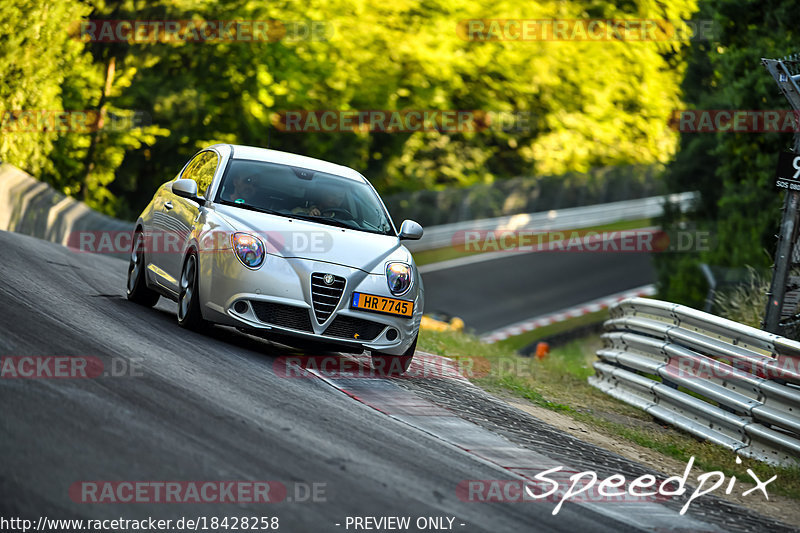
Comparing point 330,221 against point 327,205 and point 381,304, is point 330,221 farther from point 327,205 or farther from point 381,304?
point 381,304

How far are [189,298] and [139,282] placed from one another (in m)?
1.76

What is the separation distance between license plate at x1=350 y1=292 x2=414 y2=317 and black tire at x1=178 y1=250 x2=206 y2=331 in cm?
142

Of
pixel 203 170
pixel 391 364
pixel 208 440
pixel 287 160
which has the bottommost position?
pixel 391 364

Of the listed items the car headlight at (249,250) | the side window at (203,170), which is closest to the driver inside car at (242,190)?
the side window at (203,170)

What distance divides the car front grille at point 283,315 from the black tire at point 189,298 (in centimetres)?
74

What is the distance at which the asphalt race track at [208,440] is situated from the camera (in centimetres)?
532

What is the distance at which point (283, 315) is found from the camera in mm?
9047

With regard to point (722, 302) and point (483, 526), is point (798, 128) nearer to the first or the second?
point (722, 302)

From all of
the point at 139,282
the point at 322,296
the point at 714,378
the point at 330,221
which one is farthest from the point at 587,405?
→ the point at 139,282

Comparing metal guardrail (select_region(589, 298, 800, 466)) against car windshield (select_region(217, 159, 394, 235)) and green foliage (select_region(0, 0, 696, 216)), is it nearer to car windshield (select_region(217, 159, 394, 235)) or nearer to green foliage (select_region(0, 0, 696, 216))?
car windshield (select_region(217, 159, 394, 235))

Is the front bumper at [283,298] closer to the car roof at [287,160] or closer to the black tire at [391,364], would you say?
the black tire at [391,364]

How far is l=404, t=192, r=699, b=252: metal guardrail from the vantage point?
3806cm

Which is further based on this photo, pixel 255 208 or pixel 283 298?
pixel 255 208

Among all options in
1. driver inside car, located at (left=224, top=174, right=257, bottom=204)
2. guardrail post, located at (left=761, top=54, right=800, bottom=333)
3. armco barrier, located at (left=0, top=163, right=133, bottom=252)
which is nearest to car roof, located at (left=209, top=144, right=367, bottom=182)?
driver inside car, located at (left=224, top=174, right=257, bottom=204)
